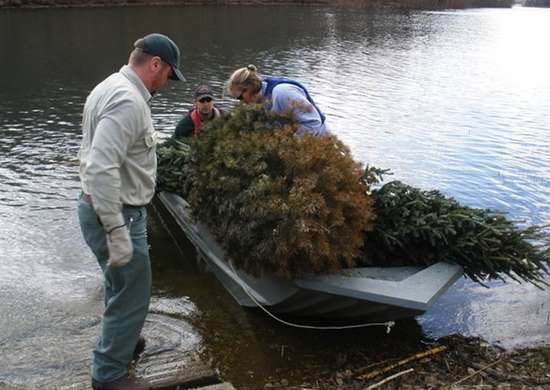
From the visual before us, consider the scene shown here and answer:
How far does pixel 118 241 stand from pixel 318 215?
6.23 feet

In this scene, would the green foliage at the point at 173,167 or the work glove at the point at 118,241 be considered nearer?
the work glove at the point at 118,241

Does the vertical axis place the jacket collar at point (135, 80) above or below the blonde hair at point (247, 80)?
above

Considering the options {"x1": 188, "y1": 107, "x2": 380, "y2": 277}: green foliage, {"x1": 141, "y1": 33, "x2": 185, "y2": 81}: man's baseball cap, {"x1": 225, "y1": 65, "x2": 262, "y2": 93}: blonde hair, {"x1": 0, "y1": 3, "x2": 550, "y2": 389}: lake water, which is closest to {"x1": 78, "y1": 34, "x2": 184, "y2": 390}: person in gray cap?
{"x1": 141, "y1": 33, "x2": 185, "y2": 81}: man's baseball cap

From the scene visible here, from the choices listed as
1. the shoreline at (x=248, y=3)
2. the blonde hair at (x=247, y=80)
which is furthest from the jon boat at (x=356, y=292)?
the shoreline at (x=248, y=3)

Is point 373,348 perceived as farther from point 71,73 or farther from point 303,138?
point 71,73

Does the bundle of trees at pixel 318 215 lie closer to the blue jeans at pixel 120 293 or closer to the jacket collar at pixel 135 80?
the blue jeans at pixel 120 293

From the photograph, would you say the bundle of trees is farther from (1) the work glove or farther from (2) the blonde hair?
(1) the work glove

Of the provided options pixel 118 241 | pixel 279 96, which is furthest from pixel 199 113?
pixel 118 241

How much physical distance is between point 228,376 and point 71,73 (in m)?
17.8

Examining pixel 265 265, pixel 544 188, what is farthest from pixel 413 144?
pixel 265 265

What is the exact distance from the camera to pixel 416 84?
70.0 ft

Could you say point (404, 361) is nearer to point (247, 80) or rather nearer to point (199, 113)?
point (247, 80)

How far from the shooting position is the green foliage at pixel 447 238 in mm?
5301

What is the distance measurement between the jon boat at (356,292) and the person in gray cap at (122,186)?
5.12 ft
